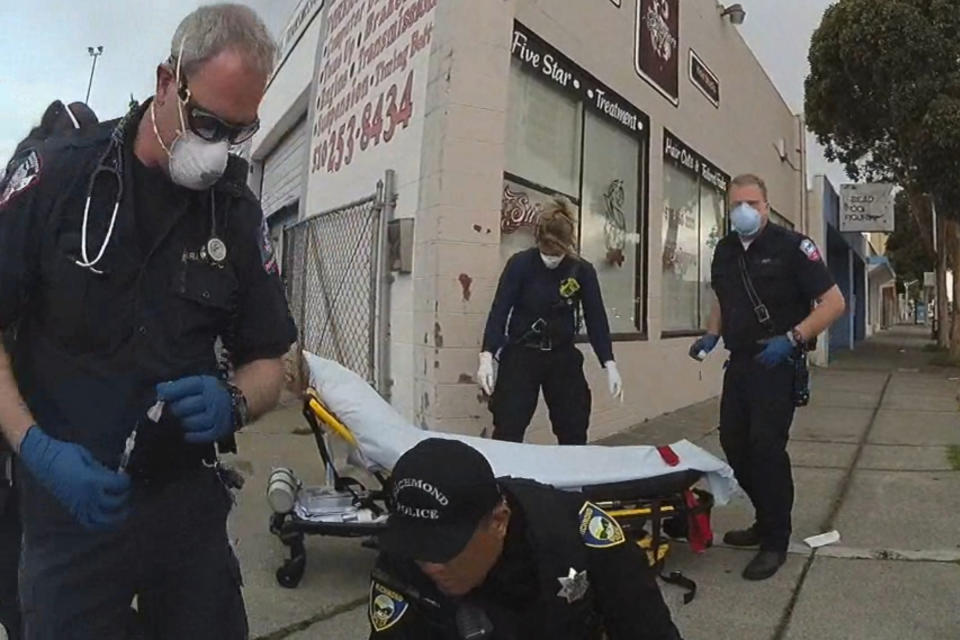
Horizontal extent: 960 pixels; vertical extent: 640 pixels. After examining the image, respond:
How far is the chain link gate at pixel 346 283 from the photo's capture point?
266 inches

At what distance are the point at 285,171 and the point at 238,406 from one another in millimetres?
12124

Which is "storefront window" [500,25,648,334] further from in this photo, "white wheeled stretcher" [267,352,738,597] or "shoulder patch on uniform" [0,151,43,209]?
"shoulder patch on uniform" [0,151,43,209]

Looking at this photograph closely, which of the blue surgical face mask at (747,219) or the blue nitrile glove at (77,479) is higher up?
the blue surgical face mask at (747,219)

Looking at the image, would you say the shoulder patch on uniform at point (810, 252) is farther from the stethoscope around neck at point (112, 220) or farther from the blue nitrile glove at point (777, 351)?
the stethoscope around neck at point (112, 220)

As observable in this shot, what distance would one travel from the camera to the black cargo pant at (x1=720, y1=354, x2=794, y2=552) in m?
4.20

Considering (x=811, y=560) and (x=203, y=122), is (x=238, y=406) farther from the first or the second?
(x=811, y=560)

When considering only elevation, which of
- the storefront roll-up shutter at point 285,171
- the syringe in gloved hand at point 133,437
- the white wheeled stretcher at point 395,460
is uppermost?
the storefront roll-up shutter at point 285,171

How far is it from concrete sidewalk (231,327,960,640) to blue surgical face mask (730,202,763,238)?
1699mm

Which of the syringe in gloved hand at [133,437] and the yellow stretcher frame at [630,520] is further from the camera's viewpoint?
the yellow stretcher frame at [630,520]

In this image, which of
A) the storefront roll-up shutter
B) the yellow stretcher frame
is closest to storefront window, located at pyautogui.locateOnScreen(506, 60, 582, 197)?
the yellow stretcher frame

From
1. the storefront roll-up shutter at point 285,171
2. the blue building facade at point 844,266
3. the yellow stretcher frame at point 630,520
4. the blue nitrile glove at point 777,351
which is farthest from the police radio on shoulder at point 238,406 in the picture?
the blue building facade at point 844,266

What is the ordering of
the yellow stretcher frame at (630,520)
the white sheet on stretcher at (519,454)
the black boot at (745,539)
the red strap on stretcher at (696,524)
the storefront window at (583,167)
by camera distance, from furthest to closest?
the storefront window at (583,167), the black boot at (745,539), the red strap on stretcher at (696,524), the white sheet on stretcher at (519,454), the yellow stretcher frame at (630,520)

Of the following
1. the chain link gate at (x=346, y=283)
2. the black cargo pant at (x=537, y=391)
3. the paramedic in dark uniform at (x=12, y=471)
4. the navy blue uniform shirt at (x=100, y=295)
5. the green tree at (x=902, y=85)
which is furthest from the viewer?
the green tree at (x=902, y=85)

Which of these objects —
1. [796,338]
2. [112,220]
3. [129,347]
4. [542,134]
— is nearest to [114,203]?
[112,220]
